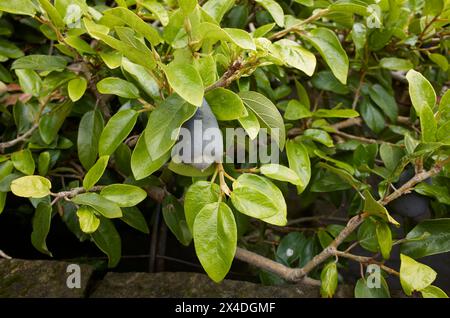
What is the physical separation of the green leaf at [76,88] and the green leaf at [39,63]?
46mm

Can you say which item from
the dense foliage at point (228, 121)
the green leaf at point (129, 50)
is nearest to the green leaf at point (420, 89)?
the dense foliage at point (228, 121)

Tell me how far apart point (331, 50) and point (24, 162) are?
61cm

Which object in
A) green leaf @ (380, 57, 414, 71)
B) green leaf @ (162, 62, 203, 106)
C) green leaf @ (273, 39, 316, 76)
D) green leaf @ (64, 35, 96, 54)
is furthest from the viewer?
green leaf @ (380, 57, 414, 71)

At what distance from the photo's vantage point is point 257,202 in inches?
25.5

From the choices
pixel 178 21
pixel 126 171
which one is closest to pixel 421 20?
pixel 178 21

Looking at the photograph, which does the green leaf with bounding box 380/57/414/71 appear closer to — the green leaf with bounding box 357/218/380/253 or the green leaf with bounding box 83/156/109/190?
the green leaf with bounding box 357/218/380/253

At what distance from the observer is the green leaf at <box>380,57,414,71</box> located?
3.36ft

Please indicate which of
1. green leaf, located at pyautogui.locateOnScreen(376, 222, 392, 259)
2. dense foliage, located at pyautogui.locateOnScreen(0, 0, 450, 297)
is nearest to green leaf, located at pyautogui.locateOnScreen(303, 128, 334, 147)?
dense foliage, located at pyautogui.locateOnScreen(0, 0, 450, 297)

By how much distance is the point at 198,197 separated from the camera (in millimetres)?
674

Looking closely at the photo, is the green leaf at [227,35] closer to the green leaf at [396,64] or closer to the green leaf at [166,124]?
the green leaf at [166,124]

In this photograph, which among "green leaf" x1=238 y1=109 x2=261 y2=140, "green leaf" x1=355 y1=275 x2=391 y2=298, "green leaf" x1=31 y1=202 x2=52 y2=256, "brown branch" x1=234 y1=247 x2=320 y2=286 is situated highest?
"green leaf" x1=238 y1=109 x2=261 y2=140

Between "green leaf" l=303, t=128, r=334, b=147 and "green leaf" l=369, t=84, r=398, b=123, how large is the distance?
9.0 inches
